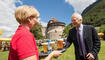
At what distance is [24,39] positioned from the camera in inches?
34.3

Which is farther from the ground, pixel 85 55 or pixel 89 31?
pixel 89 31

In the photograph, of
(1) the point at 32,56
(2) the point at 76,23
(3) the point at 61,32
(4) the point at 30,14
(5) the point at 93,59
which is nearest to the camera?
(1) the point at 32,56

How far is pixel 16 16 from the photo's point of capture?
1.05 meters

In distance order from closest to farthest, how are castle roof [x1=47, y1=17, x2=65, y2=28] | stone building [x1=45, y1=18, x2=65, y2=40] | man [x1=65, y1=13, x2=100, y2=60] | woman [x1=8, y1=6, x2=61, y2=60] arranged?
woman [x1=8, y1=6, x2=61, y2=60], man [x1=65, y1=13, x2=100, y2=60], stone building [x1=45, y1=18, x2=65, y2=40], castle roof [x1=47, y1=17, x2=65, y2=28]

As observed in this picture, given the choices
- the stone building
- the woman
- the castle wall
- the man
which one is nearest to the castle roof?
the stone building

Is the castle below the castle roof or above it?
below

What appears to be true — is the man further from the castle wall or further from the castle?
the castle wall

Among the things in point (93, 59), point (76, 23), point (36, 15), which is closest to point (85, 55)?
point (93, 59)

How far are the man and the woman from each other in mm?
1545

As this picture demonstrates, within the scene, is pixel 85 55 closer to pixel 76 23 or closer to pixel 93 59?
pixel 93 59

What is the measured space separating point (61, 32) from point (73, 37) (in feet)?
137

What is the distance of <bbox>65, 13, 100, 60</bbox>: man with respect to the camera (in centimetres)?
223

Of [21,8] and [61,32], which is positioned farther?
[61,32]

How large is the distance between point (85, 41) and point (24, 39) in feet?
5.72
